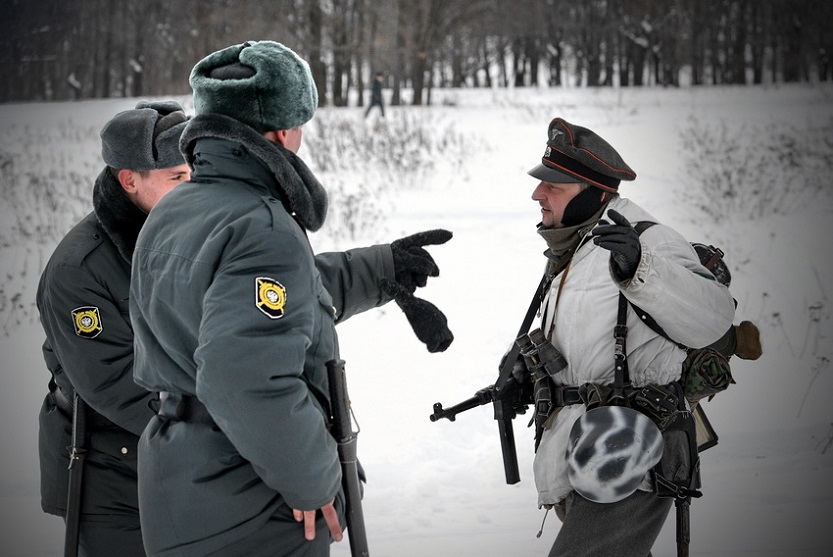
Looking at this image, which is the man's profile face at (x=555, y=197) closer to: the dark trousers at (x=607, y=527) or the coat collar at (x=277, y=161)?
the dark trousers at (x=607, y=527)

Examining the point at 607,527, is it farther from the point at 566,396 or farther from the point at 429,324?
the point at 429,324

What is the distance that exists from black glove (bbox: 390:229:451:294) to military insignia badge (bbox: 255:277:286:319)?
0.85m

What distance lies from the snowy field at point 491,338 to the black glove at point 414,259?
1.95 meters

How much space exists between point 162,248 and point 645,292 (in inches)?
50.5

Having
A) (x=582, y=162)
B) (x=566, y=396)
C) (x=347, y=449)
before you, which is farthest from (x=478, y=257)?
(x=347, y=449)

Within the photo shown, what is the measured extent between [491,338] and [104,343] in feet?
14.0

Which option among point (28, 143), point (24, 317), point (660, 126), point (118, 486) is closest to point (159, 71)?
point (28, 143)

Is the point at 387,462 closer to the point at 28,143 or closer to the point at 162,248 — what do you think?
the point at 162,248

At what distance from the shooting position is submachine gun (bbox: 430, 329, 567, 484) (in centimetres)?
257

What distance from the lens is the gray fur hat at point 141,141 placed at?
2.63 metres

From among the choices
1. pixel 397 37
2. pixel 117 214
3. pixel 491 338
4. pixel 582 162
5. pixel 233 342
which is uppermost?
pixel 397 37

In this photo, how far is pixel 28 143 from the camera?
14.7 metres

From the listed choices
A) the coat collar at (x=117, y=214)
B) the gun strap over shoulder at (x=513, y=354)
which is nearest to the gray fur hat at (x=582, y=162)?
the gun strap over shoulder at (x=513, y=354)

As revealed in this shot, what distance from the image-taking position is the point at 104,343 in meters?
2.48
